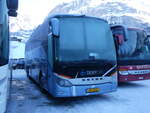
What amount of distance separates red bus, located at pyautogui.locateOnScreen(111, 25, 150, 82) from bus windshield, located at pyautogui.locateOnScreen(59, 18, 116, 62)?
214 centimetres

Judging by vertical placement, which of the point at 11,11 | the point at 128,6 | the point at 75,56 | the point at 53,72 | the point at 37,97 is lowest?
the point at 37,97

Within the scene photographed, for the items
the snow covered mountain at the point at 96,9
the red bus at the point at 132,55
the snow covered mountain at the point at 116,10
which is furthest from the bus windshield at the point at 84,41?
the snow covered mountain at the point at 96,9

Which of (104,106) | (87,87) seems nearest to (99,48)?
(87,87)

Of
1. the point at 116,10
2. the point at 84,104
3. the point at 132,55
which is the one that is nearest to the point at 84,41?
the point at 84,104

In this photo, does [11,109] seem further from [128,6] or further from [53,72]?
[128,6]

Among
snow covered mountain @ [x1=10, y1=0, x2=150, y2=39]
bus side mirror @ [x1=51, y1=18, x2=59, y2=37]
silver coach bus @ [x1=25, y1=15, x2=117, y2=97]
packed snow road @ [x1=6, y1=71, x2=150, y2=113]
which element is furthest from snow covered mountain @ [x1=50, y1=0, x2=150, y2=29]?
bus side mirror @ [x1=51, y1=18, x2=59, y2=37]

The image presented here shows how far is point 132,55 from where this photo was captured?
875 cm

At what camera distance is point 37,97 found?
7457 millimetres

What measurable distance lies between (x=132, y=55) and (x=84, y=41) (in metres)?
3.29

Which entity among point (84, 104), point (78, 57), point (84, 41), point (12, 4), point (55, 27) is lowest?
point (84, 104)

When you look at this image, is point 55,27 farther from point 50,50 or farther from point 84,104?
Result: point 84,104

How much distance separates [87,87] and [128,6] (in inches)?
2987

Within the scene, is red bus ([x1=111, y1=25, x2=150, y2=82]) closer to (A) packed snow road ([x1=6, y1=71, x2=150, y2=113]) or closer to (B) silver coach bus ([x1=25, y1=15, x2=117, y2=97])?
(A) packed snow road ([x1=6, y1=71, x2=150, y2=113])

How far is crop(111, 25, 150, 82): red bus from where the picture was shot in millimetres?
8586
